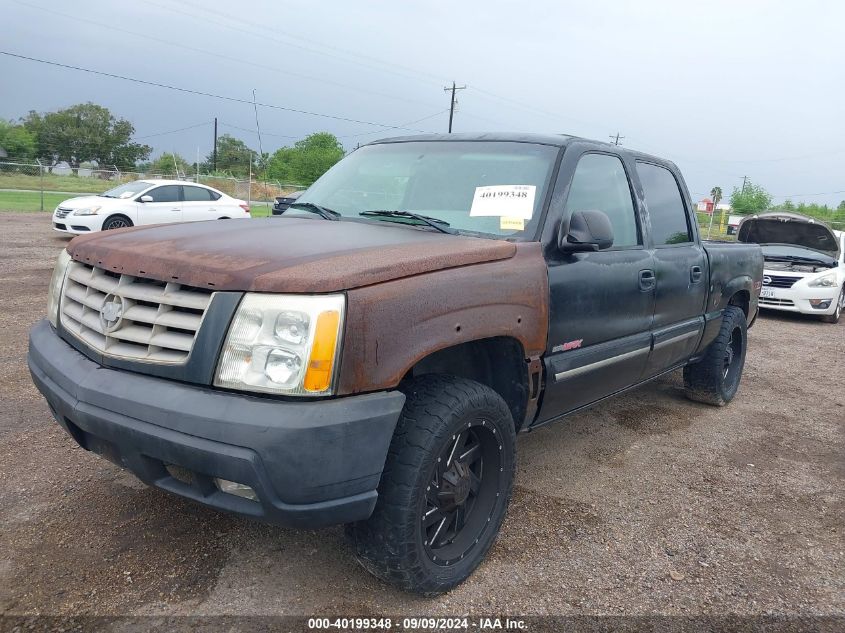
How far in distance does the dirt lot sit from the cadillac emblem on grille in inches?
38.4

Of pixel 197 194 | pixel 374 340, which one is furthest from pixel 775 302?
pixel 197 194

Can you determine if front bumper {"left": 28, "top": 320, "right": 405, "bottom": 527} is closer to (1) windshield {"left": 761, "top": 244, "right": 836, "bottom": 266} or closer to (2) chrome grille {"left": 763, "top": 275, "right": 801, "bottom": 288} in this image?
(2) chrome grille {"left": 763, "top": 275, "right": 801, "bottom": 288}

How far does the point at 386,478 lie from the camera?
2174mm

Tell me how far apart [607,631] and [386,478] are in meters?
0.99

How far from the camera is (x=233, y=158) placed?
6569 cm

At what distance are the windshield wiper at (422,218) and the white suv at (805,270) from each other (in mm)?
7823

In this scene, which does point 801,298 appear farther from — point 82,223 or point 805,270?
point 82,223

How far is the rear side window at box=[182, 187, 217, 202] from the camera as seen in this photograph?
48.0ft

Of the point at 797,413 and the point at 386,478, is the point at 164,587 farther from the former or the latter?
the point at 797,413

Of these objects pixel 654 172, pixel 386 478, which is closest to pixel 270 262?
pixel 386 478

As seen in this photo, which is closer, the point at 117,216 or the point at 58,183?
the point at 117,216

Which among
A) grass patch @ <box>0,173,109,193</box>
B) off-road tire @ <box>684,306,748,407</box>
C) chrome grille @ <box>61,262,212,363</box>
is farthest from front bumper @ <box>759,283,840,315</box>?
grass patch @ <box>0,173,109,193</box>

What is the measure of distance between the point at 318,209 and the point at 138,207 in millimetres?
11761

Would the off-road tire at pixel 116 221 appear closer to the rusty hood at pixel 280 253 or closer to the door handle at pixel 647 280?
the rusty hood at pixel 280 253
